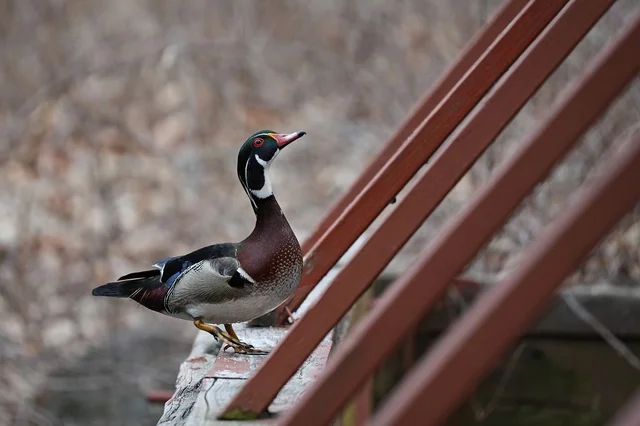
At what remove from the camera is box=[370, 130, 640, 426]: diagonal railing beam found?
3.85ft

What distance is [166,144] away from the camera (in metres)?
6.95

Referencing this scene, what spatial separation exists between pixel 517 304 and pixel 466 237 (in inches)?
8.1

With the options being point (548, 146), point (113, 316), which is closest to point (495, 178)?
point (548, 146)

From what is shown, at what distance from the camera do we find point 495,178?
1419mm

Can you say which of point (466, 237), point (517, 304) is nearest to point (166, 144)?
point (466, 237)

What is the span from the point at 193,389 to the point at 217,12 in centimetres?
567

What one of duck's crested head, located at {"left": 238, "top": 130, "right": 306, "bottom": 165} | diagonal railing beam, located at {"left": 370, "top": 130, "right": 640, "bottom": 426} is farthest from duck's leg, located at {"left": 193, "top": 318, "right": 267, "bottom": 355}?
diagonal railing beam, located at {"left": 370, "top": 130, "right": 640, "bottom": 426}

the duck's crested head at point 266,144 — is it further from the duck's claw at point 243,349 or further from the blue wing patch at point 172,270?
the duck's claw at point 243,349

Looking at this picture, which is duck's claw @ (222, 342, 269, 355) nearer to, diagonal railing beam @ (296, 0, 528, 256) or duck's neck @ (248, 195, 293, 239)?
duck's neck @ (248, 195, 293, 239)

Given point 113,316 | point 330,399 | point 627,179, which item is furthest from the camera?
point 113,316

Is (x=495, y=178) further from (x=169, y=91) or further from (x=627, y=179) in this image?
(x=169, y=91)

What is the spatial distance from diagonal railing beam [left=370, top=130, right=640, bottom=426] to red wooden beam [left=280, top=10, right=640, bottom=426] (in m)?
0.16

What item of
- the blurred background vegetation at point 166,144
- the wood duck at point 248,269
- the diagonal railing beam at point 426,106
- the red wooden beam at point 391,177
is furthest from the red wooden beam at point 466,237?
the blurred background vegetation at point 166,144

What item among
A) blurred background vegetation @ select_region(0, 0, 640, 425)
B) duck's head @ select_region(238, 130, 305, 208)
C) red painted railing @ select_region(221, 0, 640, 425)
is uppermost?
red painted railing @ select_region(221, 0, 640, 425)
